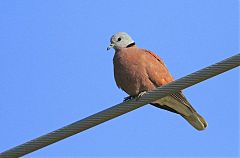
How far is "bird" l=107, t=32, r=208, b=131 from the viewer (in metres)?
7.71

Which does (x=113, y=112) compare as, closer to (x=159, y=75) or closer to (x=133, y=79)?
(x=133, y=79)

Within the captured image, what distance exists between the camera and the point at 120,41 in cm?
850

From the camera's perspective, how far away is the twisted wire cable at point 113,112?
5.25m

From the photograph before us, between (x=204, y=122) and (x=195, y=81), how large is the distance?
254 centimetres

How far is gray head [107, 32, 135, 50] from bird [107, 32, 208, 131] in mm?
309

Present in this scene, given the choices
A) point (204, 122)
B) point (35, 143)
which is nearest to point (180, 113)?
point (204, 122)

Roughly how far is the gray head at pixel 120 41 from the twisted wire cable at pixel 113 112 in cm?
264

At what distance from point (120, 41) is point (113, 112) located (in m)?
2.89

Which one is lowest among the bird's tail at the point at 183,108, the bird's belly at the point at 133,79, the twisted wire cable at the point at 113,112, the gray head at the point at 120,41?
the twisted wire cable at the point at 113,112

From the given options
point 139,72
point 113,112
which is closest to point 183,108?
point 139,72

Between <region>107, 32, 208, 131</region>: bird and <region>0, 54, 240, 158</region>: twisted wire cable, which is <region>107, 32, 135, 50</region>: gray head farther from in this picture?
<region>0, 54, 240, 158</region>: twisted wire cable

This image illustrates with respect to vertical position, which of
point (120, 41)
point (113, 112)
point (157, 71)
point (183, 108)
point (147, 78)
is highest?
point (120, 41)

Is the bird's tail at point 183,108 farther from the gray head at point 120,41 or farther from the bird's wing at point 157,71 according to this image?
the gray head at point 120,41

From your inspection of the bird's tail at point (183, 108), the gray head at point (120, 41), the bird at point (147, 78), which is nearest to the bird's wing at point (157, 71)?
the bird at point (147, 78)
